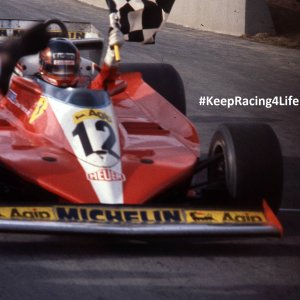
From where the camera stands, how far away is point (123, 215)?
247 inches

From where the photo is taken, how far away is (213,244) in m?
6.65

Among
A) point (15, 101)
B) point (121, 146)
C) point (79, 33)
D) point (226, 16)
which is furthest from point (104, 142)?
point (226, 16)

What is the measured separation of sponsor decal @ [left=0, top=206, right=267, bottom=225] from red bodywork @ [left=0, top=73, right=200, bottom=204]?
0.23m

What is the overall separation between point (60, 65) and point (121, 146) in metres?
0.90

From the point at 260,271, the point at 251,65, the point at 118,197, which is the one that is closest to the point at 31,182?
the point at 118,197

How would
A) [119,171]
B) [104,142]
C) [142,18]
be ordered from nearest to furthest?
1. [119,171]
2. [104,142]
3. [142,18]

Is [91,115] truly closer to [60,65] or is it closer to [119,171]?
[119,171]

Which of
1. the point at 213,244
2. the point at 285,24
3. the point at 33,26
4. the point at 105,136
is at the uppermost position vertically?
the point at 33,26

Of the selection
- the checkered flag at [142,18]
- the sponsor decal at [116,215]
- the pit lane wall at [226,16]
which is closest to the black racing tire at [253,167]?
the sponsor decal at [116,215]

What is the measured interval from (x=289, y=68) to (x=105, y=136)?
32.4 feet

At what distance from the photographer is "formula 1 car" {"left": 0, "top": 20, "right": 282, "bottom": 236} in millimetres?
6258

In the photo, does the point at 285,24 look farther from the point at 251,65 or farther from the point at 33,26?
the point at 33,26

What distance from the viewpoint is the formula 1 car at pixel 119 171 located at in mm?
6258

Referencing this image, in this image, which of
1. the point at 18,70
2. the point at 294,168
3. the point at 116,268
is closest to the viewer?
the point at 116,268
